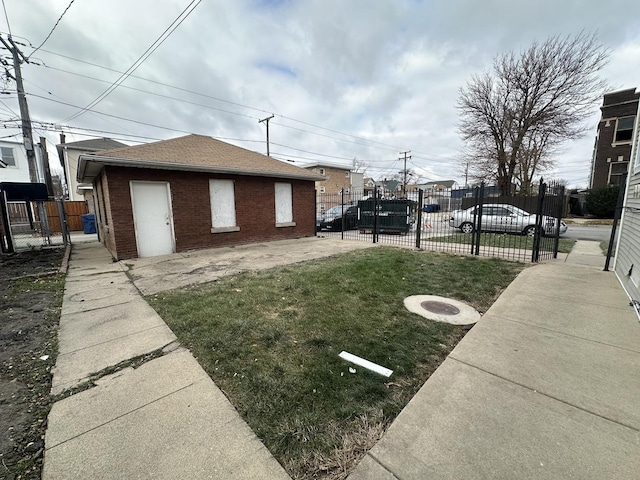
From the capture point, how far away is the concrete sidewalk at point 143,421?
1681 millimetres

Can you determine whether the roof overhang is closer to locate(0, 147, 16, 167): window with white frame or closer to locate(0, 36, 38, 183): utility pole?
locate(0, 36, 38, 183): utility pole

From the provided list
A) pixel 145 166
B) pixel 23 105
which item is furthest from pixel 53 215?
pixel 145 166

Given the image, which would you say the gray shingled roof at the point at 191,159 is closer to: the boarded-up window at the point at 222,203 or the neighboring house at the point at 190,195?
the neighboring house at the point at 190,195

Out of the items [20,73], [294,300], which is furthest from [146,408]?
[20,73]

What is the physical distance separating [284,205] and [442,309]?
860cm

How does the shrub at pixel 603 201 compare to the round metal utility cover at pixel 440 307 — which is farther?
the shrub at pixel 603 201

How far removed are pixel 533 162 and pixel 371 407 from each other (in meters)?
26.9

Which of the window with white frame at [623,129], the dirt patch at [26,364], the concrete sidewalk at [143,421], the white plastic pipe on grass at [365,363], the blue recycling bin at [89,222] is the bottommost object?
the dirt patch at [26,364]

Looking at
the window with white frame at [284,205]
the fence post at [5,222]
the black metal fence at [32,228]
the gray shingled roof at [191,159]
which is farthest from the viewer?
the window with white frame at [284,205]

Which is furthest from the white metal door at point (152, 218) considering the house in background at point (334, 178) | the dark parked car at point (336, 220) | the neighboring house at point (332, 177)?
the neighboring house at point (332, 177)

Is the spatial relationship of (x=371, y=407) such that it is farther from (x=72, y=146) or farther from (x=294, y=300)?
(x=72, y=146)

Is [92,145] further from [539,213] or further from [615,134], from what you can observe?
[615,134]

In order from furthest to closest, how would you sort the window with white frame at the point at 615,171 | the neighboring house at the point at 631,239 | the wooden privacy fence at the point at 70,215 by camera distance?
the window with white frame at the point at 615,171 < the wooden privacy fence at the point at 70,215 < the neighboring house at the point at 631,239

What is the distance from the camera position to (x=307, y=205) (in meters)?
12.5
